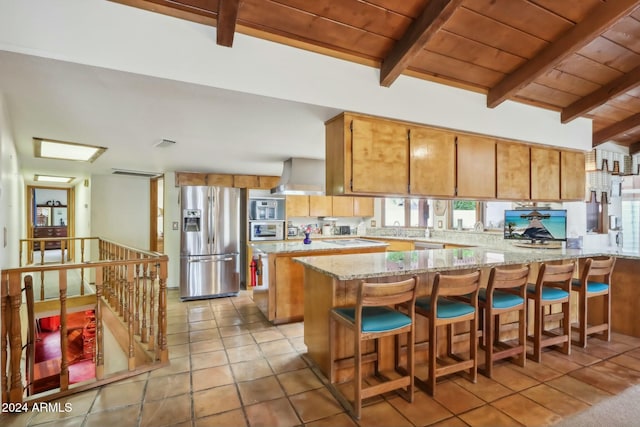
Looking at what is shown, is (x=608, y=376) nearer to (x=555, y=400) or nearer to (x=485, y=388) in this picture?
(x=555, y=400)

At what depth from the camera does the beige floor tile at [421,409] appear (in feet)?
6.54

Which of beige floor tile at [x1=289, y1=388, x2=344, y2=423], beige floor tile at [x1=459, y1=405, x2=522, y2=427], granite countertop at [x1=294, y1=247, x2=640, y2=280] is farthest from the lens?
granite countertop at [x1=294, y1=247, x2=640, y2=280]

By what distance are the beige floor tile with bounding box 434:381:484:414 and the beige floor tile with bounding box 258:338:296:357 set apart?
1.35m

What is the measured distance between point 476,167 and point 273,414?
285 centimetres

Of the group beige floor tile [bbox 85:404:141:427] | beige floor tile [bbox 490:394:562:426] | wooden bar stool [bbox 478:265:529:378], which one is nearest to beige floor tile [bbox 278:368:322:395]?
beige floor tile [bbox 85:404:141:427]

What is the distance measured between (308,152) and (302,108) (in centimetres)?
160

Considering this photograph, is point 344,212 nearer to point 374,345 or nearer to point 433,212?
point 433,212

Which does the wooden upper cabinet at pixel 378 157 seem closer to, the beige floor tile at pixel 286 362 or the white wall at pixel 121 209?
the beige floor tile at pixel 286 362

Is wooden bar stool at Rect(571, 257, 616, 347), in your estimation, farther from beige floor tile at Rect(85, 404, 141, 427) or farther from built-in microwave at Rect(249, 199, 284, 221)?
built-in microwave at Rect(249, 199, 284, 221)

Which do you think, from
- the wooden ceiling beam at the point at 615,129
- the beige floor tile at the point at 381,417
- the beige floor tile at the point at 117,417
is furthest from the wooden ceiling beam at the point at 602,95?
the beige floor tile at the point at 117,417

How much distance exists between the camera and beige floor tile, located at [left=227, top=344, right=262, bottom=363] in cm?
285

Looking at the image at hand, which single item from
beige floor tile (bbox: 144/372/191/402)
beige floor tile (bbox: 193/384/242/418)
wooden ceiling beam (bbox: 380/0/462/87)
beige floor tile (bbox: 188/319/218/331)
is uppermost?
wooden ceiling beam (bbox: 380/0/462/87)

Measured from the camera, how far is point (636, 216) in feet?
16.2

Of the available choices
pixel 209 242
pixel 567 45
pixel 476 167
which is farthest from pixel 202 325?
pixel 567 45
